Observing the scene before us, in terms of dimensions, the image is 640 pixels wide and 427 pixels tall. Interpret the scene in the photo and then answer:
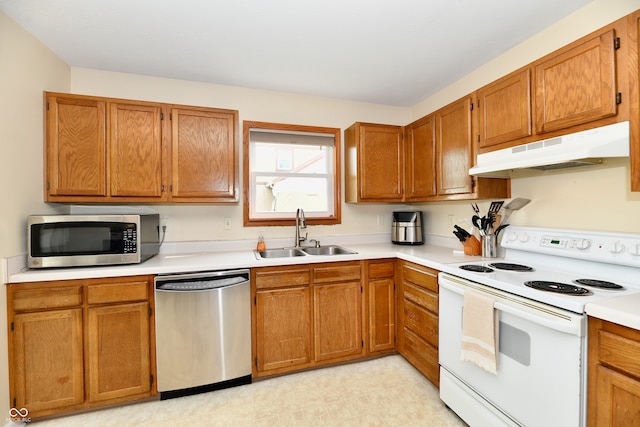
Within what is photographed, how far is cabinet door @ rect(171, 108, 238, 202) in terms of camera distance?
7.45ft

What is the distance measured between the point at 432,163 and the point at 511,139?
75 centimetres

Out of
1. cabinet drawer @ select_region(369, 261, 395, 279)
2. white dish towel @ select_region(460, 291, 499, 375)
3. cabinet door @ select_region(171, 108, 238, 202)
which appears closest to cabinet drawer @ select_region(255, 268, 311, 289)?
cabinet drawer @ select_region(369, 261, 395, 279)

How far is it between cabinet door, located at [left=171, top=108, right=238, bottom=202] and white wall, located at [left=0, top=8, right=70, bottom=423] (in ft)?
2.74

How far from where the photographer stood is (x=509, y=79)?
1.83m

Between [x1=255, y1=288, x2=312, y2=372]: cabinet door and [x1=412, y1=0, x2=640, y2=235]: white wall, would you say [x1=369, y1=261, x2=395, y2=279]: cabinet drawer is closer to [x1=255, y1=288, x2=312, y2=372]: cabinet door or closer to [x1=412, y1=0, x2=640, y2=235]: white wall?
[x1=255, y1=288, x2=312, y2=372]: cabinet door

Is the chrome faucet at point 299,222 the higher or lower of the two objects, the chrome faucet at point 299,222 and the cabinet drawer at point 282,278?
the higher

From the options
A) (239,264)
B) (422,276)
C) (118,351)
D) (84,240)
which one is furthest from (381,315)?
(84,240)

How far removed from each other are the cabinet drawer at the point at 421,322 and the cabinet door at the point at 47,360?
2.33 metres

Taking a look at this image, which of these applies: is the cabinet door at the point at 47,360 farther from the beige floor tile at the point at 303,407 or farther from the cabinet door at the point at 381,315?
the cabinet door at the point at 381,315

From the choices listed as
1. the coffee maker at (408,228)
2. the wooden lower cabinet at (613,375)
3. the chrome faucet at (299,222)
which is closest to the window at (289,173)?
the chrome faucet at (299,222)

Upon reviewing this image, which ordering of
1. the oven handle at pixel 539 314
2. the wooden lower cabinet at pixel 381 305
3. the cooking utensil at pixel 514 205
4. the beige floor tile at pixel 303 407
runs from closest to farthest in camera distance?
the oven handle at pixel 539 314 < the beige floor tile at pixel 303 407 < the cooking utensil at pixel 514 205 < the wooden lower cabinet at pixel 381 305

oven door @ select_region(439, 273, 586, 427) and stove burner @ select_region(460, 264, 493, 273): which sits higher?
stove burner @ select_region(460, 264, 493, 273)

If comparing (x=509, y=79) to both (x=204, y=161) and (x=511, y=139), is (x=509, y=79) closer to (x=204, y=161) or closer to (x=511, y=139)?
(x=511, y=139)

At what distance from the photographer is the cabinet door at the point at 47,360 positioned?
5.63 ft
